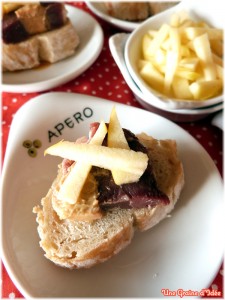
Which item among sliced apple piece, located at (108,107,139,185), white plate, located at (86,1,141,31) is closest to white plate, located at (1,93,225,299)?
sliced apple piece, located at (108,107,139,185)

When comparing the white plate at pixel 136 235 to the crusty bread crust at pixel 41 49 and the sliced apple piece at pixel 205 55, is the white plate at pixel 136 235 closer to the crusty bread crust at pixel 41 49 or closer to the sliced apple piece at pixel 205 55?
the sliced apple piece at pixel 205 55

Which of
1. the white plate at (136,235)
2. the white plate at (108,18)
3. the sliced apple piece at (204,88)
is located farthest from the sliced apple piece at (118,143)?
the white plate at (108,18)

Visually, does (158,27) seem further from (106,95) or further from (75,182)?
(75,182)

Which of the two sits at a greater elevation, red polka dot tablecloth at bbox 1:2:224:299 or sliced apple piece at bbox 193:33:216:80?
sliced apple piece at bbox 193:33:216:80

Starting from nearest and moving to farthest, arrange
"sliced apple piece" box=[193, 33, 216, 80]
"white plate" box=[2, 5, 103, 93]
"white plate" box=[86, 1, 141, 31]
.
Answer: "sliced apple piece" box=[193, 33, 216, 80] → "white plate" box=[2, 5, 103, 93] → "white plate" box=[86, 1, 141, 31]

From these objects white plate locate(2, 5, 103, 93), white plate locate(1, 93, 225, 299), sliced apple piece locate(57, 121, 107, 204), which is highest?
sliced apple piece locate(57, 121, 107, 204)

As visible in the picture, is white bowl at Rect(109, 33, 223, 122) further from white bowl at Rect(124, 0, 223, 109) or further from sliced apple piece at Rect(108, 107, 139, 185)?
sliced apple piece at Rect(108, 107, 139, 185)
